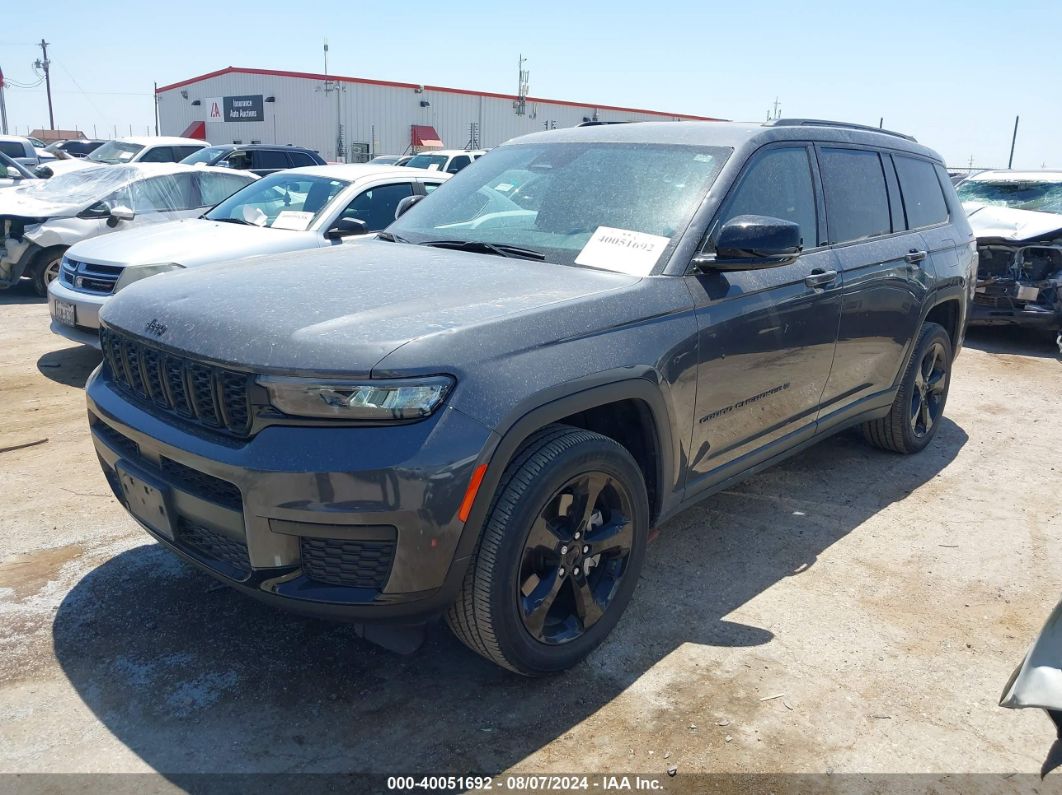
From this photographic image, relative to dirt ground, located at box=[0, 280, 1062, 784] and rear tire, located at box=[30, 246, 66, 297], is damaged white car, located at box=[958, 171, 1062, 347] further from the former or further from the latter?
rear tire, located at box=[30, 246, 66, 297]

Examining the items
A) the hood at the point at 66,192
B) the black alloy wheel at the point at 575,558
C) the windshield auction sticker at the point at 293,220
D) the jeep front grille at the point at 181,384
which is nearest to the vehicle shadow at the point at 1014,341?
the windshield auction sticker at the point at 293,220

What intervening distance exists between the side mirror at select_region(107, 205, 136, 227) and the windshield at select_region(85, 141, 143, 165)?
32.8 ft

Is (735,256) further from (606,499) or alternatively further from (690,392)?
(606,499)

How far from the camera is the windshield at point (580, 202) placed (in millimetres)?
3295

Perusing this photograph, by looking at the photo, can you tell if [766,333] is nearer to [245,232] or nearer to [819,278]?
[819,278]

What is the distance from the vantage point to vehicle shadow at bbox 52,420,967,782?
8.36ft

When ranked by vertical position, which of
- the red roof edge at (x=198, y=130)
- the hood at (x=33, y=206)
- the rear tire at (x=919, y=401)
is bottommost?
the rear tire at (x=919, y=401)

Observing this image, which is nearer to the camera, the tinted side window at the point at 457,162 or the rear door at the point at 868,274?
the rear door at the point at 868,274

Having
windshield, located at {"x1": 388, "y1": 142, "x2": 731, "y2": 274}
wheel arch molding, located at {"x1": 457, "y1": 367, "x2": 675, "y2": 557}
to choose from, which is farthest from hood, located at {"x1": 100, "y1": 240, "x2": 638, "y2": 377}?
wheel arch molding, located at {"x1": 457, "y1": 367, "x2": 675, "y2": 557}

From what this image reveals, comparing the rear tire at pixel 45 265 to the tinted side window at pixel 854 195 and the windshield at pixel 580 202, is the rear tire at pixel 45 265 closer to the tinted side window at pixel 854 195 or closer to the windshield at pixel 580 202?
the windshield at pixel 580 202

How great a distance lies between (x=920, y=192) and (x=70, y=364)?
248 inches

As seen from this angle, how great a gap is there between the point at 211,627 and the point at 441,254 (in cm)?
168

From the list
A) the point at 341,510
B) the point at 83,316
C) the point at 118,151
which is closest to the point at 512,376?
the point at 341,510

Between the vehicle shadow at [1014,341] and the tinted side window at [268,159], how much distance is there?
1192cm
